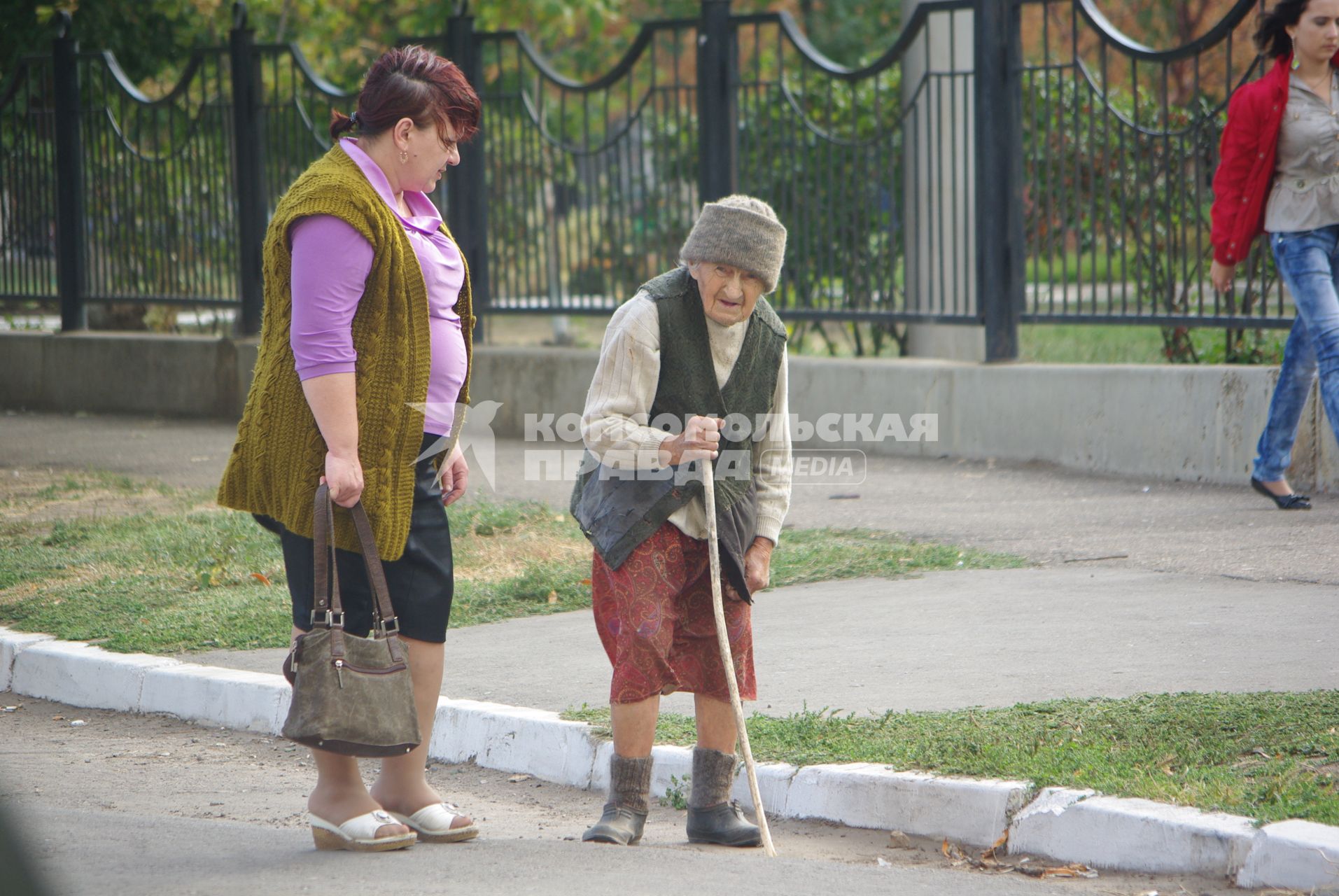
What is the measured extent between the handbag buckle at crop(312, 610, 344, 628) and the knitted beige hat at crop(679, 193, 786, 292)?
3.79ft

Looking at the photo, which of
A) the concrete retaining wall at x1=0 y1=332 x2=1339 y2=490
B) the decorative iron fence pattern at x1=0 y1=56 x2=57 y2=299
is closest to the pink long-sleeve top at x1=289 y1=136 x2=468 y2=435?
the concrete retaining wall at x1=0 y1=332 x2=1339 y2=490

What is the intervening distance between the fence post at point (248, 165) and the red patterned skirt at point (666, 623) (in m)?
8.58

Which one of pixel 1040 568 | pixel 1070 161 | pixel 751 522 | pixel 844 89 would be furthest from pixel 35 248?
pixel 751 522

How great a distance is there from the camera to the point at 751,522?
13.0ft

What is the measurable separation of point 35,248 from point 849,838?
11.1 m

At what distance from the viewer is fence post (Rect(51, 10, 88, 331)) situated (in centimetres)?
1266

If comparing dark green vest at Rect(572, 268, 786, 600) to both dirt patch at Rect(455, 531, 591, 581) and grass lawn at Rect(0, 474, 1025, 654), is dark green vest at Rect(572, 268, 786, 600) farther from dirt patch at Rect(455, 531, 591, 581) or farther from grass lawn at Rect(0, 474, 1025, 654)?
dirt patch at Rect(455, 531, 591, 581)

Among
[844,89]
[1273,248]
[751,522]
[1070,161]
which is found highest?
[844,89]

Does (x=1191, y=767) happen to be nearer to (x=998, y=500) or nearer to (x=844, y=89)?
(x=998, y=500)

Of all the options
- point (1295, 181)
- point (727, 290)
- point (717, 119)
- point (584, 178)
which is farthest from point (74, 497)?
point (1295, 181)

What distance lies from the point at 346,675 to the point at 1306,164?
4984mm

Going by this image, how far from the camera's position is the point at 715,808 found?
3.90 m

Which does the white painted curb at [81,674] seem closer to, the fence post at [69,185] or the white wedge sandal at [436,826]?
the white wedge sandal at [436,826]

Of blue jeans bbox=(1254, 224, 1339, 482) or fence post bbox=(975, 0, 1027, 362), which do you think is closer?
blue jeans bbox=(1254, 224, 1339, 482)
